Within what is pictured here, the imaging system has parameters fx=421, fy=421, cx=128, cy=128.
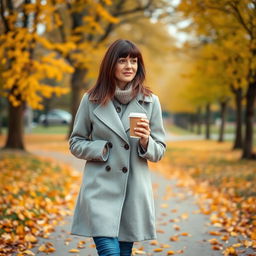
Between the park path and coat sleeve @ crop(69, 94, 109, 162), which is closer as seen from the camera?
coat sleeve @ crop(69, 94, 109, 162)

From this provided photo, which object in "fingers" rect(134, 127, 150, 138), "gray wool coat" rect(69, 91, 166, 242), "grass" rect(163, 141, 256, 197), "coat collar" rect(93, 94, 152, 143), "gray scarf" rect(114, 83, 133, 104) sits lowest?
"grass" rect(163, 141, 256, 197)

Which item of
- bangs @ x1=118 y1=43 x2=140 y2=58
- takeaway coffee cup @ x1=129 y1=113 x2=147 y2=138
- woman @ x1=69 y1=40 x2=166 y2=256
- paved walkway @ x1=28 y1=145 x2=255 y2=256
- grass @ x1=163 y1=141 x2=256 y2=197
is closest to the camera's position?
takeaway coffee cup @ x1=129 y1=113 x2=147 y2=138

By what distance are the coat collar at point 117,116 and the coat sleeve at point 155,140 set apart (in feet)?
0.35

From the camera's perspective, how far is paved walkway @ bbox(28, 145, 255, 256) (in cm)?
469

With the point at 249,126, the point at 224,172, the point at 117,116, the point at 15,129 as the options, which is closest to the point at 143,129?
the point at 117,116

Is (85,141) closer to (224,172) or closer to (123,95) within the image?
(123,95)

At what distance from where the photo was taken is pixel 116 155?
9.82 feet

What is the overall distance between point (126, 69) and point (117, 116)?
35 centimetres

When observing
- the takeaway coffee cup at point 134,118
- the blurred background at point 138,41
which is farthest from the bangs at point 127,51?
the blurred background at point 138,41

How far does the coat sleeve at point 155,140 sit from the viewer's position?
299cm

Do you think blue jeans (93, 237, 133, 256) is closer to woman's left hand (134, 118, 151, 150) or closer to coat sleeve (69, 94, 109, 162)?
coat sleeve (69, 94, 109, 162)

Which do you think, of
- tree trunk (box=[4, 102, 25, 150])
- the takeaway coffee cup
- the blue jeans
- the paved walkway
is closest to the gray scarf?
the takeaway coffee cup

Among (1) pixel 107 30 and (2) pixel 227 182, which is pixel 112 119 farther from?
(1) pixel 107 30

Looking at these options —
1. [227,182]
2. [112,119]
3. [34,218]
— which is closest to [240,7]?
[227,182]
